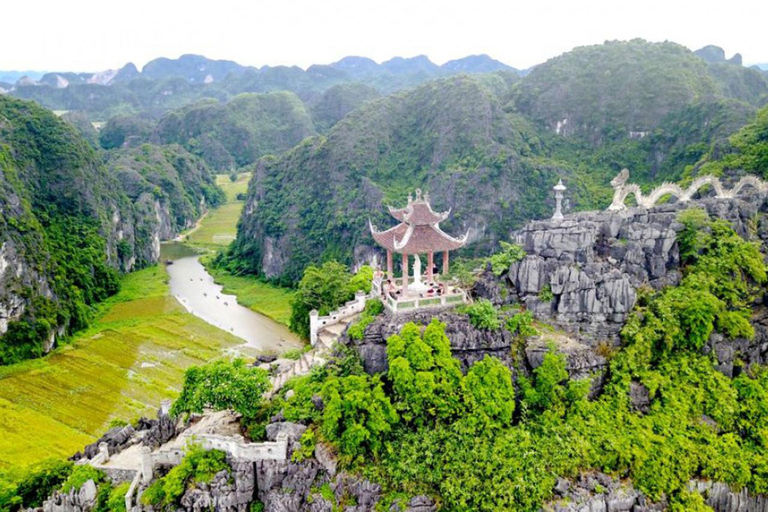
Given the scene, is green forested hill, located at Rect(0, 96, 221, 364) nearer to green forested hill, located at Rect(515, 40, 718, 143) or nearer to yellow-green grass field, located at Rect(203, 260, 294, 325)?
yellow-green grass field, located at Rect(203, 260, 294, 325)

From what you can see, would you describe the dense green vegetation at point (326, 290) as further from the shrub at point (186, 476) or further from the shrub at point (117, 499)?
the shrub at point (117, 499)

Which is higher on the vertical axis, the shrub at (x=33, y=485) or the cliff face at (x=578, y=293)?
the cliff face at (x=578, y=293)

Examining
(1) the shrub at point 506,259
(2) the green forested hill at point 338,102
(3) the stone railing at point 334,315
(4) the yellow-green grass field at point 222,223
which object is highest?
(2) the green forested hill at point 338,102

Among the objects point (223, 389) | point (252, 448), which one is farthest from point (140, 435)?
point (252, 448)

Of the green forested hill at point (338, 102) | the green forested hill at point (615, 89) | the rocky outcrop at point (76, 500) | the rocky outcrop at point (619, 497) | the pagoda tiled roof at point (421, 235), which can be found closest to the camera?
the rocky outcrop at point (619, 497)

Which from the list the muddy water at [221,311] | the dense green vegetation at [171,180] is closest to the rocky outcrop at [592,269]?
the muddy water at [221,311]

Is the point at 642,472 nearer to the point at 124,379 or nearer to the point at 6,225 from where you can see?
the point at 124,379

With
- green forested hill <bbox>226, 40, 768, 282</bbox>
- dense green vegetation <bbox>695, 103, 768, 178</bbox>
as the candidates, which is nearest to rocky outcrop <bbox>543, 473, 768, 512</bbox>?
dense green vegetation <bbox>695, 103, 768, 178</bbox>
